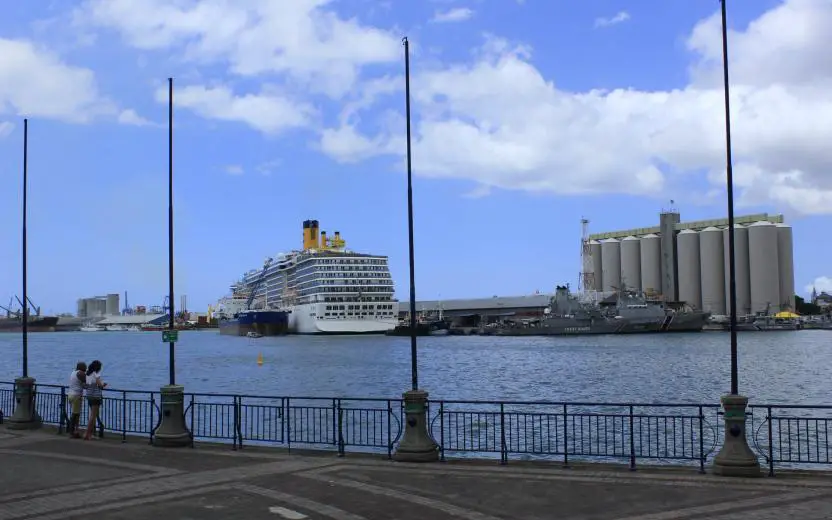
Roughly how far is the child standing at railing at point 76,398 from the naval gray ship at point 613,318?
129 meters

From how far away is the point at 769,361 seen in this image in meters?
67.8

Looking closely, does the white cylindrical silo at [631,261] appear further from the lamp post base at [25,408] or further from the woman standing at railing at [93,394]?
the woman standing at railing at [93,394]

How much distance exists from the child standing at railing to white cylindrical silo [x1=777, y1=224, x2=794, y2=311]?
16754 cm

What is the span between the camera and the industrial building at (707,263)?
16288 centimetres

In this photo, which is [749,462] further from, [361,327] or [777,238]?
[777,238]

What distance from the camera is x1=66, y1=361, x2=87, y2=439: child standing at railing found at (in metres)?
17.8

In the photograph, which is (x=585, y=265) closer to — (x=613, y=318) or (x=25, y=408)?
(x=613, y=318)

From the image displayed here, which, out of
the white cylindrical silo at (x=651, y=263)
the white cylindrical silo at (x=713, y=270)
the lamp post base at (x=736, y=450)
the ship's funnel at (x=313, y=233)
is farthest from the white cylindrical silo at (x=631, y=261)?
the lamp post base at (x=736, y=450)

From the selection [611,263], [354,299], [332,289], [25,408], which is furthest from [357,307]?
[25,408]

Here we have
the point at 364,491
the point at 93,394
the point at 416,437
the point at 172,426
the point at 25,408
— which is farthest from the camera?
the point at 25,408

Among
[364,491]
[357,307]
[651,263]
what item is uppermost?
[651,263]

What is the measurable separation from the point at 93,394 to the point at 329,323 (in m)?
125

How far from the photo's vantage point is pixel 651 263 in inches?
7121

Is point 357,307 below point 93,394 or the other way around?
the other way around
